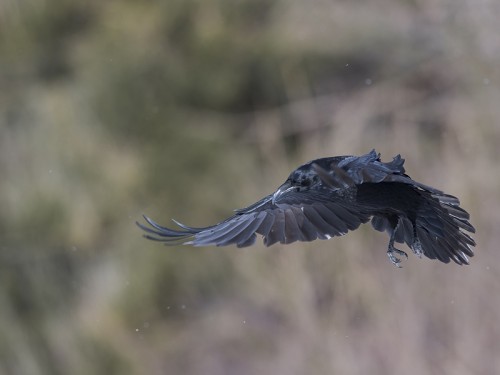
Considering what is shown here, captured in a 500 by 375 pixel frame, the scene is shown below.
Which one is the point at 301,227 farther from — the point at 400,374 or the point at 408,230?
the point at 400,374

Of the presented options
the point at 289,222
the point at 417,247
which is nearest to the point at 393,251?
the point at 417,247

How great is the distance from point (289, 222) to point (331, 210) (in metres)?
0.17

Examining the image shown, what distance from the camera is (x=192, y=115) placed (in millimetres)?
11172

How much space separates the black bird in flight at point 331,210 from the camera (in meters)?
3.42

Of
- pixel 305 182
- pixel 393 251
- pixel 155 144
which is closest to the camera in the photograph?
pixel 305 182

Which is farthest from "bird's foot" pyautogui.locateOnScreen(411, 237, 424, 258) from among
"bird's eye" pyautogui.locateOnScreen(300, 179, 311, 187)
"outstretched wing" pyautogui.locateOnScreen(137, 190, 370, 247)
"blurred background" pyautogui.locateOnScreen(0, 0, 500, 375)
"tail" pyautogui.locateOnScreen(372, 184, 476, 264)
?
"blurred background" pyautogui.locateOnScreen(0, 0, 500, 375)

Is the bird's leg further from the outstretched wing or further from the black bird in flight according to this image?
the outstretched wing

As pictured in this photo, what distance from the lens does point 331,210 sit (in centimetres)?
363

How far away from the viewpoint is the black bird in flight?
11.2ft

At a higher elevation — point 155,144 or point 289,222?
point 289,222

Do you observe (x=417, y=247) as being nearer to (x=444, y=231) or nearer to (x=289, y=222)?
(x=444, y=231)

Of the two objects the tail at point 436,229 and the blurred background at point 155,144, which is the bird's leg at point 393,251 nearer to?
the tail at point 436,229

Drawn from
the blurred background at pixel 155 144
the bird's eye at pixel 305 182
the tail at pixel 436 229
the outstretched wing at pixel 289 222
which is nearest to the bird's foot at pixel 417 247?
the tail at pixel 436 229

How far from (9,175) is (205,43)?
2.51 m
